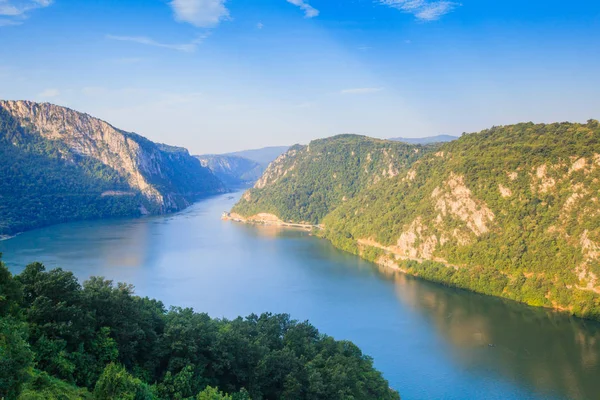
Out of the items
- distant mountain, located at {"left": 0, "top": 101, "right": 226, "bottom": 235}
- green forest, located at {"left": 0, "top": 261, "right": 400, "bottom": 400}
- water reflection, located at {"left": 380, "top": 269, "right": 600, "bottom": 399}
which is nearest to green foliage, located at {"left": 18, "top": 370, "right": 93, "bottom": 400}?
green forest, located at {"left": 0, "top": 261, "right": 400, "bottom": 400}

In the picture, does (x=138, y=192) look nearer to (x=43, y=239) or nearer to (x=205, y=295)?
(x=43, y=239)

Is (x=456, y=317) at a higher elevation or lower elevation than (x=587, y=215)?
lower

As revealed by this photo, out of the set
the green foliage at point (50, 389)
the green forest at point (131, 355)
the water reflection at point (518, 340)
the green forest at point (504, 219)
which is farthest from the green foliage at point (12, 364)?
the green forest at point (504, 219)

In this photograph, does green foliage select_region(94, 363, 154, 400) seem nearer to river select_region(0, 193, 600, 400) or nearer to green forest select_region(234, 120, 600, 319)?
river select_region(0, 193, 600, 400)

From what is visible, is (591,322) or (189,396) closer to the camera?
(189,396)

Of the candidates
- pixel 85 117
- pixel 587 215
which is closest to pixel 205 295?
pixel 587 215

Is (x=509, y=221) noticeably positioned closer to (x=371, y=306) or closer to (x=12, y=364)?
(x=371, y=306)
